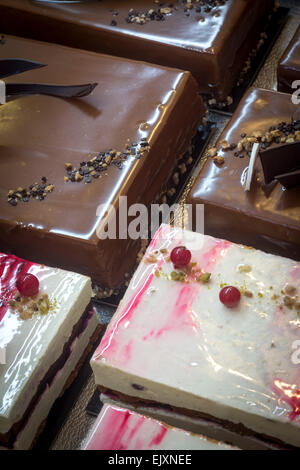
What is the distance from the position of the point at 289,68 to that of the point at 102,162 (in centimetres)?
136

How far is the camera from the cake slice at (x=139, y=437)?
262 cm

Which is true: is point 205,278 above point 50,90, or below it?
above

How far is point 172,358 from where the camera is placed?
2.88 meters

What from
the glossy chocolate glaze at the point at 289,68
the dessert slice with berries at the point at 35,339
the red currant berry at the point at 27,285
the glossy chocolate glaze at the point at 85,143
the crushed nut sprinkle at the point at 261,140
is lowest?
the dessert slice with berries at the point at 35,339

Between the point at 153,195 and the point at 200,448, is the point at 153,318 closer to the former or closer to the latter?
the point at 200,448

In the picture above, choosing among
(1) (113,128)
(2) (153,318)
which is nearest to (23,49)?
(1) (113,128)

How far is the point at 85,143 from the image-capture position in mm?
3732

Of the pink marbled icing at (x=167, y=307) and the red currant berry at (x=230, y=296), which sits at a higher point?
the red currant berry at (x=230, y=296)

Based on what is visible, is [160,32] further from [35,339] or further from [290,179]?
[35,339]

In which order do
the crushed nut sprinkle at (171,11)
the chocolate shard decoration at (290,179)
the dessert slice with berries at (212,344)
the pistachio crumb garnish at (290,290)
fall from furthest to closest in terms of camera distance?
1. the crushed nut sprinkle at (171,11)
2. the chocolate shard decoration at (290,179)
3. the pistachio crumb garnish at (290,290)
4. the dessert slice with berries at (212,344)

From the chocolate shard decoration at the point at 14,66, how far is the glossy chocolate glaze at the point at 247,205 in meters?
1.29

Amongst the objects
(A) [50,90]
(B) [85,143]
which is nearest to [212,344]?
(B) [85,143]

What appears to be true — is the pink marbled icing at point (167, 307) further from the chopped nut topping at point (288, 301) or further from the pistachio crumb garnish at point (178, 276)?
the chopped nut topping at point (288, 301)

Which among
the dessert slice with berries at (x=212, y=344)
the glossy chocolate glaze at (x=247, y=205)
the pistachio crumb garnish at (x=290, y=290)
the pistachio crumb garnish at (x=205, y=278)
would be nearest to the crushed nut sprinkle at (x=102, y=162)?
the glossy chocolate glaze at (x=247, y=205)
